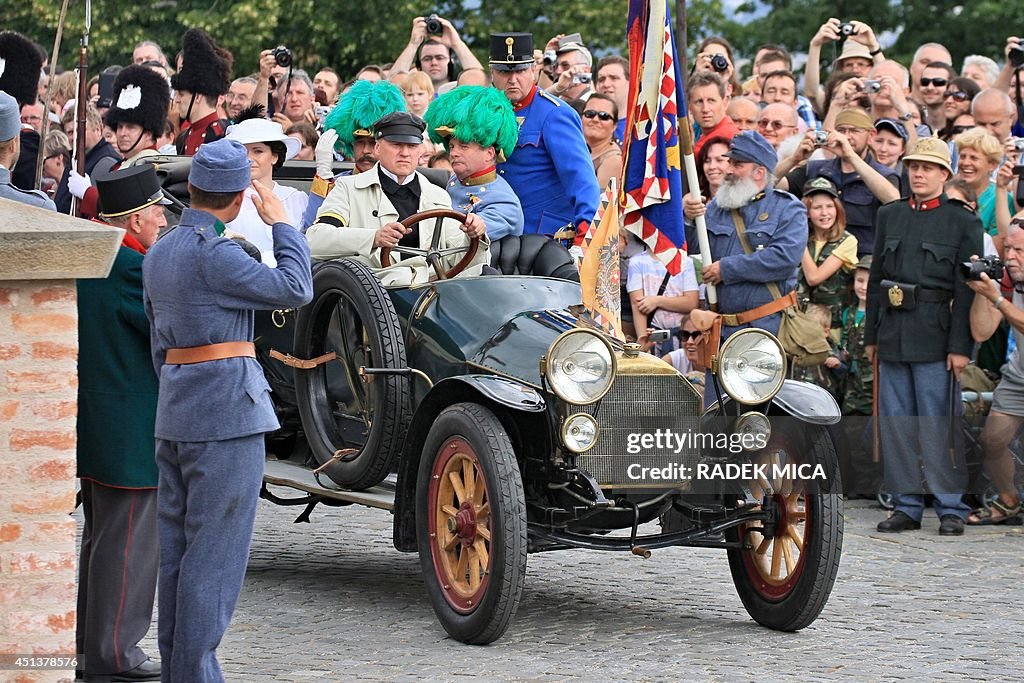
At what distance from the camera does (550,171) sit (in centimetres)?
968

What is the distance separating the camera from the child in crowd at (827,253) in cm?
1159

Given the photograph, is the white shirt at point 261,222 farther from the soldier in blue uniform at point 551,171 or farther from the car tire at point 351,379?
the soldier in blue uniform at point 551,171

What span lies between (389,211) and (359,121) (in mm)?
1048

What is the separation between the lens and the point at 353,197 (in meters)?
8.84

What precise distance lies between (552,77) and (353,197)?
5.22 meters

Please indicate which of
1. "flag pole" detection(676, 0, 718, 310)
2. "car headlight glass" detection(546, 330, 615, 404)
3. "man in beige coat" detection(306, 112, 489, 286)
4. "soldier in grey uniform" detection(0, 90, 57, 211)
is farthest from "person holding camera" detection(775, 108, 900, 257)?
"soldier in grey uniform" detection(0, 90, 57, 211)

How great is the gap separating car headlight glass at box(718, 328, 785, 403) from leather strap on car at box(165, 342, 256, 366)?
231 centimetres

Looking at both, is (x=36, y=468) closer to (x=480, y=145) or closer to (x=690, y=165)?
(x=480, y=145)

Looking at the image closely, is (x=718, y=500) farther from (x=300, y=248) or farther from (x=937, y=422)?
(x=937, y=422)

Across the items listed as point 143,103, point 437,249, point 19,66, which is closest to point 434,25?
point 19,66

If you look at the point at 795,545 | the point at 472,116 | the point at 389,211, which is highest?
the point at 472,116

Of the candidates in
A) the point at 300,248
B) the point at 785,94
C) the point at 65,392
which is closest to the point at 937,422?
the point at 785,94

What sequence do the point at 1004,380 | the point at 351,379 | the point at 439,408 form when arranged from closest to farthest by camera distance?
the point at 439,408, the point at 351,379, the point at 1004,380

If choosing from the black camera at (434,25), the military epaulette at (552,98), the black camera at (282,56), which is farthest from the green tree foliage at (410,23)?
the military epaulette at (552,98)
